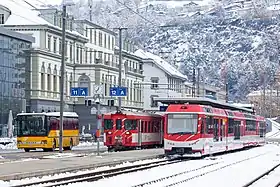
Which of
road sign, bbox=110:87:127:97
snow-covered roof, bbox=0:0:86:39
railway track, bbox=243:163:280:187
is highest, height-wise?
snow-covered roof, bbox=0:0:86:39

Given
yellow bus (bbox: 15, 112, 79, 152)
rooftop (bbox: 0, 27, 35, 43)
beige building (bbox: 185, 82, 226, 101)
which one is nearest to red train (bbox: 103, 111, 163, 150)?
yellow bus (bbox: 15, 112, 79, 152)

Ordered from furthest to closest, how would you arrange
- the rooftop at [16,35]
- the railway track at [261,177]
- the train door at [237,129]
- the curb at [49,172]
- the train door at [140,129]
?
the rooftop at [16,35], the train door at [237,129], the train door at [140,129], the curb at [49,172], the railway track at [261,177]

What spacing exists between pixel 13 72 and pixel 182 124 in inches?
1533

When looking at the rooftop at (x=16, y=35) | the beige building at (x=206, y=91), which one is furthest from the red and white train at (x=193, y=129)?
the beige building at (x=206, y=91)

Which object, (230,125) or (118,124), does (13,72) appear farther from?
(230,125)

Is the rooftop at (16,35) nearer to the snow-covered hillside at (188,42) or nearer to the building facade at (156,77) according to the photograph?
the building facade at (156,77)

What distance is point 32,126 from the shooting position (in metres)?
50.1

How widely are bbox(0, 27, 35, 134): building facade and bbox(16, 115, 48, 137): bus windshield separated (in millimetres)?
23051

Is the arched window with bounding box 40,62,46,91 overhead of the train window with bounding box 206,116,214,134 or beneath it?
overhead

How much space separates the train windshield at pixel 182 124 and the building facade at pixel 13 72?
1343 inches

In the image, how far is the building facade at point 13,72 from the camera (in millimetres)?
74875

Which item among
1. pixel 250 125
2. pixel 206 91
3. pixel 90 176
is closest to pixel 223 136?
pixel 250 125

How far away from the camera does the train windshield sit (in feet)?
135

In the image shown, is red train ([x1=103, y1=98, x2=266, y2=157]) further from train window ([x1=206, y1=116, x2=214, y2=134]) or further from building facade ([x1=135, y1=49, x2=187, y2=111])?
building facade ([x1=135, y1=49, x2=187, y2=111])
